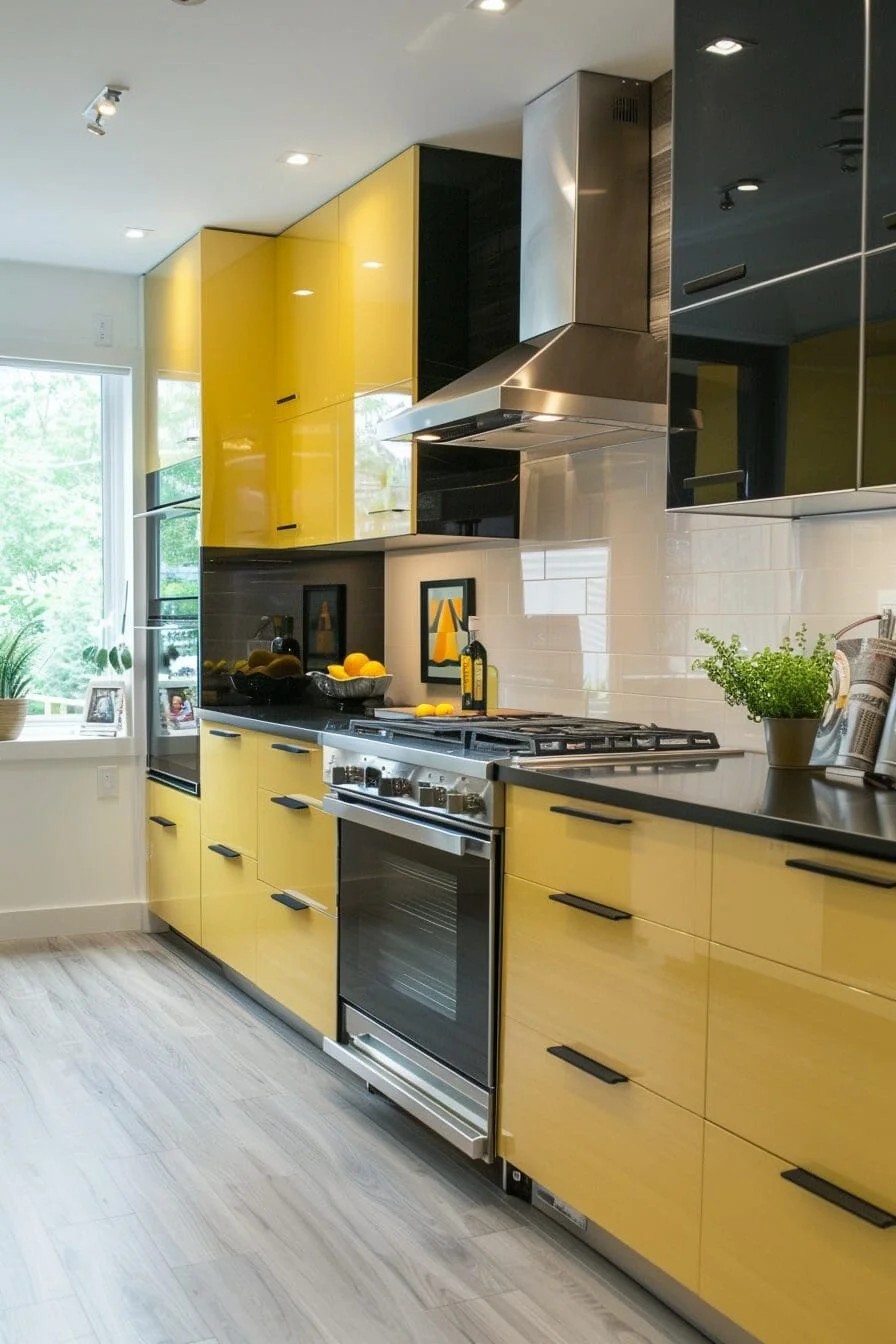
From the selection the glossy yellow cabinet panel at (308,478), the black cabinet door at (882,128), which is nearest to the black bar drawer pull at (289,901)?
the glossy yellow cabinet panel at (308,478)

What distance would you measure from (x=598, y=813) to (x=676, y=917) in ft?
0.87

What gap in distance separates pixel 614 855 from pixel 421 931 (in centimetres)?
82

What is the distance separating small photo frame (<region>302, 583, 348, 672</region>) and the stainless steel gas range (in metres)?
1.17

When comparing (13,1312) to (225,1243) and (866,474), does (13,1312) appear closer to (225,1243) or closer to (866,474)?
(225,1243)

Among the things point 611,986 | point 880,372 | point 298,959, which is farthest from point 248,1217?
point 880,372

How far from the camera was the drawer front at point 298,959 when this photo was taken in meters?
3.52

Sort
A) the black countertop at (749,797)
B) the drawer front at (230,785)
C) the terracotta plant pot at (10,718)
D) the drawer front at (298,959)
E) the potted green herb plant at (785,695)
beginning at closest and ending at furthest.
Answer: the black countertop at (749,797) < the potted green herb plant at (785,695) < the drawer front at (298,959) < the drawer front at (230,785) < the terracotta plant pot at (10,718)

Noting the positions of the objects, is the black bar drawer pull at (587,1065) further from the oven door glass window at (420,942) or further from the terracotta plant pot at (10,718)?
the terracotta plant pot at (10,718)

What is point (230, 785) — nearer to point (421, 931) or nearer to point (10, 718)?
point (10, 718)

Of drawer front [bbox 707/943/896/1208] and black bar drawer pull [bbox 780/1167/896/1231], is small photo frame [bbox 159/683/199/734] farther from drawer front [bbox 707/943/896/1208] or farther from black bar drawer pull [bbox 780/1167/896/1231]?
black bar drawer pull [bbox 780/1167/896/1231]

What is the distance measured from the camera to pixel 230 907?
427 centimetres

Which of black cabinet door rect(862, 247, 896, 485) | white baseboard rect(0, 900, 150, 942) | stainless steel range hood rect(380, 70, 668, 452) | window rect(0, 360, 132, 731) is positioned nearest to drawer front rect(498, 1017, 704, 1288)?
black cabinet door rect(862, 247, 896, 485)

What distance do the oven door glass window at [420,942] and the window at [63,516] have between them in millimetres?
2317

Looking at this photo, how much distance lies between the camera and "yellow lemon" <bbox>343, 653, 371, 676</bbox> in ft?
14.2
